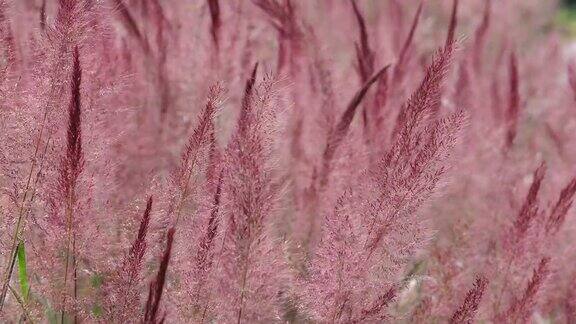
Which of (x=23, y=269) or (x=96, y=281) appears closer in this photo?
(x=23, y=269)

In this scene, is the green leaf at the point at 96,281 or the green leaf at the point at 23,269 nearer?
the green leaf at the point at 23,269

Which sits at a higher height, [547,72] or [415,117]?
[547,72]

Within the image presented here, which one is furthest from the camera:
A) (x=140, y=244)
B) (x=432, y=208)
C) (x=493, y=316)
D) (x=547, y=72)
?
(x=547, y=72)

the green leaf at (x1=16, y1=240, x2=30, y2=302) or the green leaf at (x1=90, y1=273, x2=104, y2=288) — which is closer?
the green leaf at (x1=16, y1=240, x2=30, y2=302)

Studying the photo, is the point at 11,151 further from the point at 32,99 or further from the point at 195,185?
the point at 195,185

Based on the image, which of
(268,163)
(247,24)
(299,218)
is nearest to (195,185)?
(268,163)

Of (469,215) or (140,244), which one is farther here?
(469,215)

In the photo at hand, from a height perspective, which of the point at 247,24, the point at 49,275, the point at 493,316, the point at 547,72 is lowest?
the point at 49,275

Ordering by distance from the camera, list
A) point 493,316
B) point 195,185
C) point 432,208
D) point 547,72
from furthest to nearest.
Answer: point 547,72 → point 432,208 → point 493,316 → point 195,185

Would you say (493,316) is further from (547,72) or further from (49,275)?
(547,72)

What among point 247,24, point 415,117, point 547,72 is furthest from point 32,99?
point 547,72
